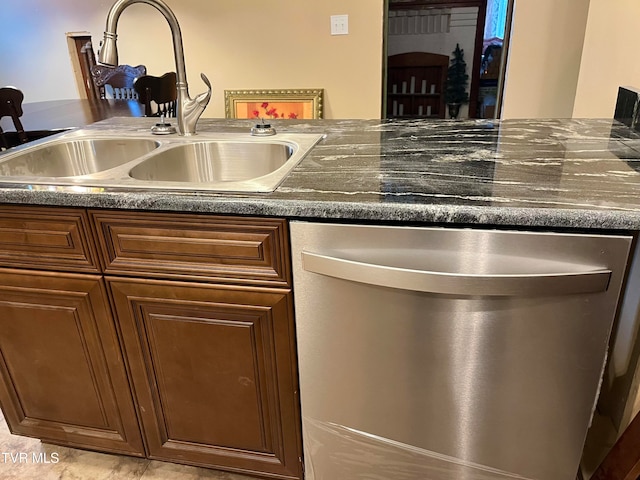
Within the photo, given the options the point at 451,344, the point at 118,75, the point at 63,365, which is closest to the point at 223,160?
the point at 63,365

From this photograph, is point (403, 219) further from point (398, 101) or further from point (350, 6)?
point (398, 101)

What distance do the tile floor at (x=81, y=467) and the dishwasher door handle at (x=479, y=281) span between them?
2.94 feet

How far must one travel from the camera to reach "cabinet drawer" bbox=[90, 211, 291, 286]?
0.99 metres

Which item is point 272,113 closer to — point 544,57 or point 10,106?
point 10,106

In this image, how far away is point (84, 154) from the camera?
5.04 feet

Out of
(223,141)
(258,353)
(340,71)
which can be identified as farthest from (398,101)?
(258,353)

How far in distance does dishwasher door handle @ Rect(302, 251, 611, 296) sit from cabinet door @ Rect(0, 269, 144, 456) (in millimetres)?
674

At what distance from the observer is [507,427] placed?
1032 mm

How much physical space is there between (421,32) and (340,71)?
7.26ft

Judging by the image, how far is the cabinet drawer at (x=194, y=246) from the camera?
0.99 meters

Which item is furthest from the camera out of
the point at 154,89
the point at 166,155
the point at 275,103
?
the point at 275,103

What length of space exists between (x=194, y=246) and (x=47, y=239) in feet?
1.26

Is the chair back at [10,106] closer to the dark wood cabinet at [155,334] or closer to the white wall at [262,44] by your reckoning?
the white wall at [262,44]

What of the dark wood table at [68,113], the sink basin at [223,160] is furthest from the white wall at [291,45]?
the sink basin at [223,160]
